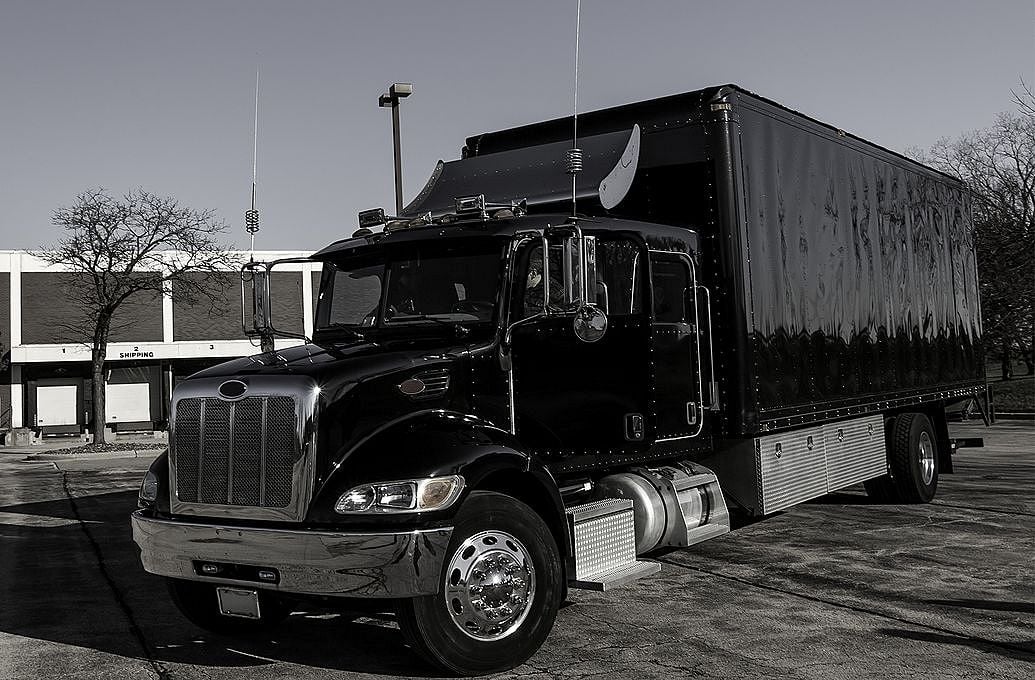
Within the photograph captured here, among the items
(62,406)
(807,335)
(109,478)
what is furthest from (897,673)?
(62,406)

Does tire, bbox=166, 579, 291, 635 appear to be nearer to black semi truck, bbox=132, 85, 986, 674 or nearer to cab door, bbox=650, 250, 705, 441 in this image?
black semi truck, bbox=132, 85, 986, 674

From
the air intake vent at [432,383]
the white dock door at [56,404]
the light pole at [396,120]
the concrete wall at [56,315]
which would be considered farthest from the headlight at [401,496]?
the white dock door at [56,404]

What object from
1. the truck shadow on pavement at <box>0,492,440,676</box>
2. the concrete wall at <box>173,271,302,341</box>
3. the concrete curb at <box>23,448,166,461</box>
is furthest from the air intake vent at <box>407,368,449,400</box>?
the concrete wall at <box>173,271,302,341</box>

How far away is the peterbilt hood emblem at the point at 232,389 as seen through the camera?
549cm

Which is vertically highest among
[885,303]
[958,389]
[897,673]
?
[885,303]

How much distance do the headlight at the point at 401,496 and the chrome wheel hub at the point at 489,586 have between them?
1.05 feet

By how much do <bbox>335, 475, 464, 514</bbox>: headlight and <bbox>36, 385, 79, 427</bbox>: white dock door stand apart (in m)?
44.3

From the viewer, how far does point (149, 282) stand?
32.4 m

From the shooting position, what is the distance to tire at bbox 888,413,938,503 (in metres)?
11.1

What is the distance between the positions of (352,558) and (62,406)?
4452 centimetres

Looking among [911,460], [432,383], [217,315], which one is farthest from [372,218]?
[217,315]

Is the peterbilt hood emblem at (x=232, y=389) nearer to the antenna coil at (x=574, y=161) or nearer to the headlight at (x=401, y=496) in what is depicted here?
the headlight at (x=401, y=496)

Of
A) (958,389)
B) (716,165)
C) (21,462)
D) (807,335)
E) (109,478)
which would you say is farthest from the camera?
(21,462)

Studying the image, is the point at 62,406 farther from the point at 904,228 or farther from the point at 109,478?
the point at 904,228
